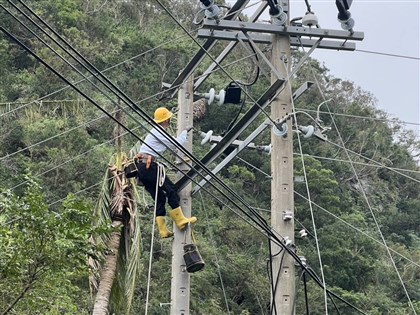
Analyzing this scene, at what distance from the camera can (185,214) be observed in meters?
9.45

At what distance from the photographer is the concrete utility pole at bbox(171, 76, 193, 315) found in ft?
29.6

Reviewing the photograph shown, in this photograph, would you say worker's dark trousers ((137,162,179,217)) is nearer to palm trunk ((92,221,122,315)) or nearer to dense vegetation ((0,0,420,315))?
dense vegetation ((0,0,420,315))

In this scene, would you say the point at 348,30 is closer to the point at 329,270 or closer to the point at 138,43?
the point at 329,270

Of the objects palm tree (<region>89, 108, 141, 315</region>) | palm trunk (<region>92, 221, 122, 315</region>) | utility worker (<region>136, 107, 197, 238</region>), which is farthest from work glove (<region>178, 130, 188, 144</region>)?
palm tree (<region>89, 108, 141, 315</region>)

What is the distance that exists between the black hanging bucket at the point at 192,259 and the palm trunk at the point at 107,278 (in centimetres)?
213

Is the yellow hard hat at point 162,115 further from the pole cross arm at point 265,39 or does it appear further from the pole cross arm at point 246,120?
the pole cross arm at point 265,39

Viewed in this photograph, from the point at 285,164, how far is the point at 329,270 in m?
20.1

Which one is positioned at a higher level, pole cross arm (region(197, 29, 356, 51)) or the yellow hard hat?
pole cross arm (region(197, 29, 356, 51))

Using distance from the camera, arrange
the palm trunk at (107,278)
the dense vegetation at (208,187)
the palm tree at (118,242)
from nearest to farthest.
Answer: the palm trunk at (107,278) < the palm tree at (118,242) < the dense vegetation at (208,187)

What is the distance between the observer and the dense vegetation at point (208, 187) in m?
21.7

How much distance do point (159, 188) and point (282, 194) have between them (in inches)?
68.6

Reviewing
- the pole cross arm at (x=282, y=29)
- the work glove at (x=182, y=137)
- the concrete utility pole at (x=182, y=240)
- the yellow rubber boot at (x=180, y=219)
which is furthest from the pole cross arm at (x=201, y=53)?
the yellow rubber boot at (x=180, y=219)

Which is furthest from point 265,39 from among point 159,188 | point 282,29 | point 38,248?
point 38,248

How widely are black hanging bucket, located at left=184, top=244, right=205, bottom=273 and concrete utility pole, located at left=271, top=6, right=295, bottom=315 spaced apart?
107 centimetres
